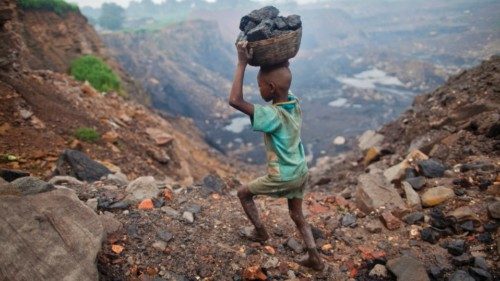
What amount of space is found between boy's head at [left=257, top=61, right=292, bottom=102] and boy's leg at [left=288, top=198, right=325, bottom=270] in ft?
2.48

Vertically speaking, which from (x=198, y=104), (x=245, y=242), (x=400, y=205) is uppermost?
(x=245, y=242)

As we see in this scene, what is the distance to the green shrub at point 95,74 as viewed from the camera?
921 centimetres

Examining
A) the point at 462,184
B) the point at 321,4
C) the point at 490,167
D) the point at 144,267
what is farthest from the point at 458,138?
the point at 321,4

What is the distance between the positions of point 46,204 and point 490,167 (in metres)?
3.84

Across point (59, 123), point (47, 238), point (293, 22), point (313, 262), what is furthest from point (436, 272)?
point (59, 123)

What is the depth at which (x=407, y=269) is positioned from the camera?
7.66ft

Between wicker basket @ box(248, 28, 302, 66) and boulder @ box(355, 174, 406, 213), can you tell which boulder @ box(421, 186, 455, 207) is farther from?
wicker basket @ box(248, 28, 302, 66)

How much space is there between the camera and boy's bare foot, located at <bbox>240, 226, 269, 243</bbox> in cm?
265

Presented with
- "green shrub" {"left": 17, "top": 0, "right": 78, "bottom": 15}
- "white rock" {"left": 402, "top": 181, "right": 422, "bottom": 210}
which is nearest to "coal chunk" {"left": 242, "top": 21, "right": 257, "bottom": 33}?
"white rock" {"left": 402, "top": 181, "right": 422, "bottom": 210}

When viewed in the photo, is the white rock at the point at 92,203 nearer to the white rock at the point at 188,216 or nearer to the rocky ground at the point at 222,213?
the rocky ground at the point at 222,213

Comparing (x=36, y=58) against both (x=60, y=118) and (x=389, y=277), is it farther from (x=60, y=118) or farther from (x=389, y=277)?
(x=389, y=277)

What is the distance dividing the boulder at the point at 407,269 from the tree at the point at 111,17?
42.9m

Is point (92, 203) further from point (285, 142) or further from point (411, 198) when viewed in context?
point (411, 198)

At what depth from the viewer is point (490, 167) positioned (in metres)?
3.51
